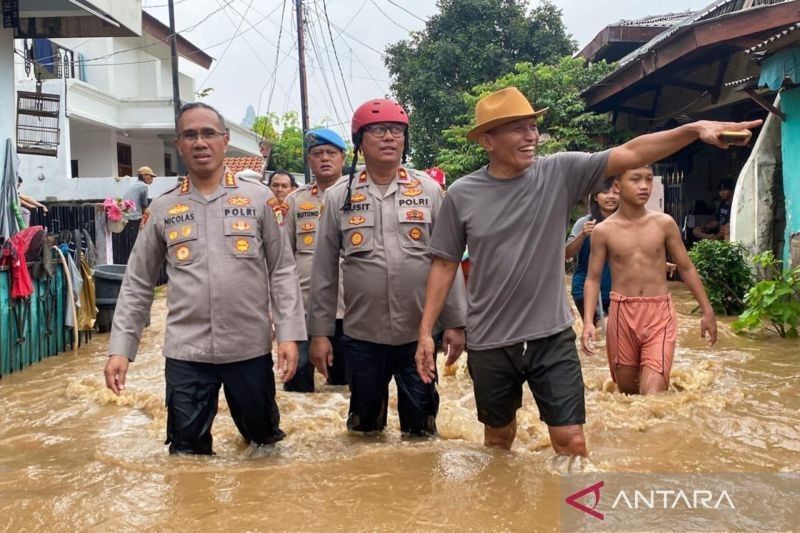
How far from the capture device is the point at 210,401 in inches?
158

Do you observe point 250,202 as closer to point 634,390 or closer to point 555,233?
point 555,233

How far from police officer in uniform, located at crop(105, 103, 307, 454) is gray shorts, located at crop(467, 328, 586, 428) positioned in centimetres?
95

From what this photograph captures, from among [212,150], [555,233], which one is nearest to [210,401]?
[212,150]

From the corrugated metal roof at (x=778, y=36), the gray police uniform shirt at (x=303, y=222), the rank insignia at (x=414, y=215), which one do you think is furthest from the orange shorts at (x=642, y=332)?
the corrugated metal roof at (x=778, y=36)

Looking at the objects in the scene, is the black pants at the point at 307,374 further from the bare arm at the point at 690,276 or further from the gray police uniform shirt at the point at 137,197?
the gray police uniform shirt at the point at 137,197

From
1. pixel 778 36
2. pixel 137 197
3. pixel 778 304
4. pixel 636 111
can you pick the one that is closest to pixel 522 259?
pixel 778 304

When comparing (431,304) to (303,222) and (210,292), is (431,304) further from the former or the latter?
(303,222)

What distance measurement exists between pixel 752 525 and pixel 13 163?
9.37 meters

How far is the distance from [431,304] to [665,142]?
4.30 ft

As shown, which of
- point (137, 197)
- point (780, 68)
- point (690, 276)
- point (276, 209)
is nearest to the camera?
point (276, 209)

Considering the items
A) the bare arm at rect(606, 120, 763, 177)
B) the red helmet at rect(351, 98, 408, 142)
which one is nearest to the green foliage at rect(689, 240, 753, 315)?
the red helmet at rect(351, 98, 408, 142)

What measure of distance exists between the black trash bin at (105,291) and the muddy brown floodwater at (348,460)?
3417mm

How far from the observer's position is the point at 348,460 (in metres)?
4.27

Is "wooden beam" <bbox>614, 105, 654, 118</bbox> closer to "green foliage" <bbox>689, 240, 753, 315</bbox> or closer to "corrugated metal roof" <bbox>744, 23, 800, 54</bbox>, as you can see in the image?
"green foliage" <bbox>689, 240, 753, 315</bbox>
